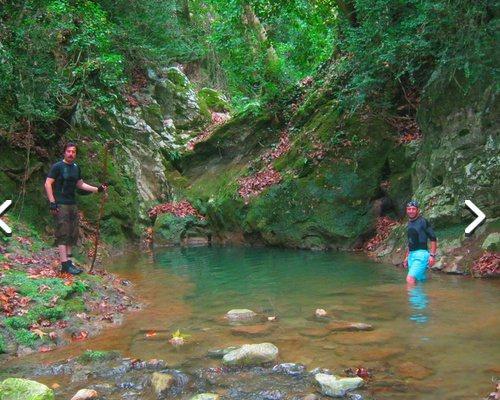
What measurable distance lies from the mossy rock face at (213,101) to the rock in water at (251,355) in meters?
20.6

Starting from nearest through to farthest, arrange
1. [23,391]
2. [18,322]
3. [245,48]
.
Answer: [23,391] → [18,322] → [245,48]

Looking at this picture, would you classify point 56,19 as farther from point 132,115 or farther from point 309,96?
point 309,96

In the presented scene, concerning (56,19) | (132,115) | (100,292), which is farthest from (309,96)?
(100,292)

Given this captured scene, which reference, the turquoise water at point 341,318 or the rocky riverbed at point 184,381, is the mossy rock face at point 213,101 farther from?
the rocky riverbed at point 184,381

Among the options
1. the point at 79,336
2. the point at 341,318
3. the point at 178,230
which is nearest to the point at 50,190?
the point at 79,336

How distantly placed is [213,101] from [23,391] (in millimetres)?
22320

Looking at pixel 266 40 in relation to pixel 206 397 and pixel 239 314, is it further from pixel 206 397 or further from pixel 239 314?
pixel 206 397

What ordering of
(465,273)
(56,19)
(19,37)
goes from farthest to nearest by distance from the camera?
(56,19), (19,37), (465,273)

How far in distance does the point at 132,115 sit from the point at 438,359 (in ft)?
55.0

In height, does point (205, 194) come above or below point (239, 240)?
above

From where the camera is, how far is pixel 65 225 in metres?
8.28

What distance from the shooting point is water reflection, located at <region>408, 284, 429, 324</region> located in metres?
6.63

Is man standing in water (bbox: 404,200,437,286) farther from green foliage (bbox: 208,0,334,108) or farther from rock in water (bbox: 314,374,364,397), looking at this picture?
green foliage (bbox: 208,0,334,108)

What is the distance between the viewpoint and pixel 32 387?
13.7 ft
